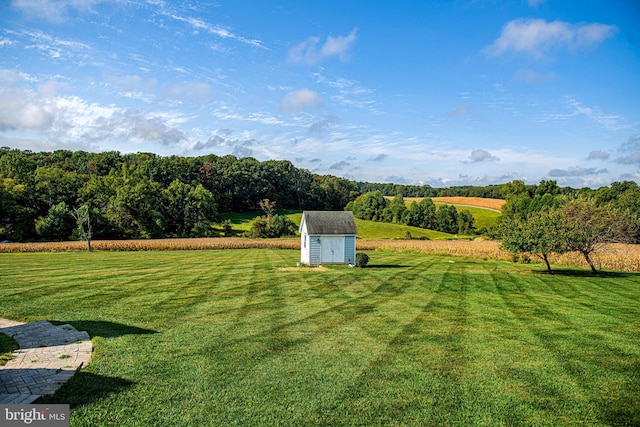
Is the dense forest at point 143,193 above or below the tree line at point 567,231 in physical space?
above

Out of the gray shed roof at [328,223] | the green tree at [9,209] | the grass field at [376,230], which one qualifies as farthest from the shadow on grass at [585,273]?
the green tree at [9,209]

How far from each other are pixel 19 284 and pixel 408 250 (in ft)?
132

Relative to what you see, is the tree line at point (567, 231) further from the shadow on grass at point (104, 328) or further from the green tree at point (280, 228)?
the green tree at point (280, 228)

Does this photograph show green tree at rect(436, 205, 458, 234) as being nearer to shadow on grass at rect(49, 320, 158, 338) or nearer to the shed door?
the shed door

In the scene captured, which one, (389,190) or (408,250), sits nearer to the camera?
(408,250)

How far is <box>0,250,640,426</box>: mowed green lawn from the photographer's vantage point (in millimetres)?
7249

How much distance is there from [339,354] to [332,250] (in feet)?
70.7

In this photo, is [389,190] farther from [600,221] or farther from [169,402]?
[169,402]

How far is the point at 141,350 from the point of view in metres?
10.0

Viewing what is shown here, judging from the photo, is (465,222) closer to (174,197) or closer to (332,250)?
(174,197)

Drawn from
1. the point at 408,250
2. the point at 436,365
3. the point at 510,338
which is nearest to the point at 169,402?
the point at 436,365

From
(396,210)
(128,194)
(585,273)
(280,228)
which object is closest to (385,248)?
(280,228)

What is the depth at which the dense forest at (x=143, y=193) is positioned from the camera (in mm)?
57812

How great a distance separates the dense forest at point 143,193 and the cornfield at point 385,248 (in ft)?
15.1
